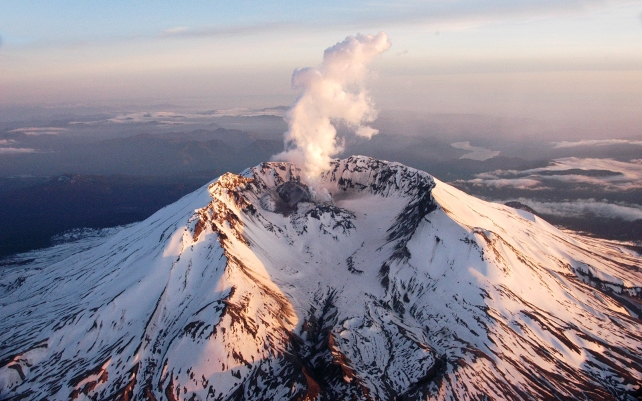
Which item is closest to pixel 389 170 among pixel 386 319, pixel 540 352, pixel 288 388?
pixel 386 319

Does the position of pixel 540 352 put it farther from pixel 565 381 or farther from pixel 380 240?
pixel 380 240

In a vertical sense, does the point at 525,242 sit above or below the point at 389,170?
below

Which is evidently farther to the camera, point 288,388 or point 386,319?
point 386,319

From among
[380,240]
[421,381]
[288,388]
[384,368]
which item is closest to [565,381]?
[421,381]

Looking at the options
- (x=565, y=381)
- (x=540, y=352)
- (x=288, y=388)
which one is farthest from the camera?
(x=540, y=352)

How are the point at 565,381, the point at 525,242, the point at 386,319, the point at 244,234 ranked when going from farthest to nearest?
the point at 525,242 → the point at 244,234 → the point at 386,319 → the point at 565,381

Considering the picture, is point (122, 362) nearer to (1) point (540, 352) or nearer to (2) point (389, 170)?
(1) point (540, 352)
